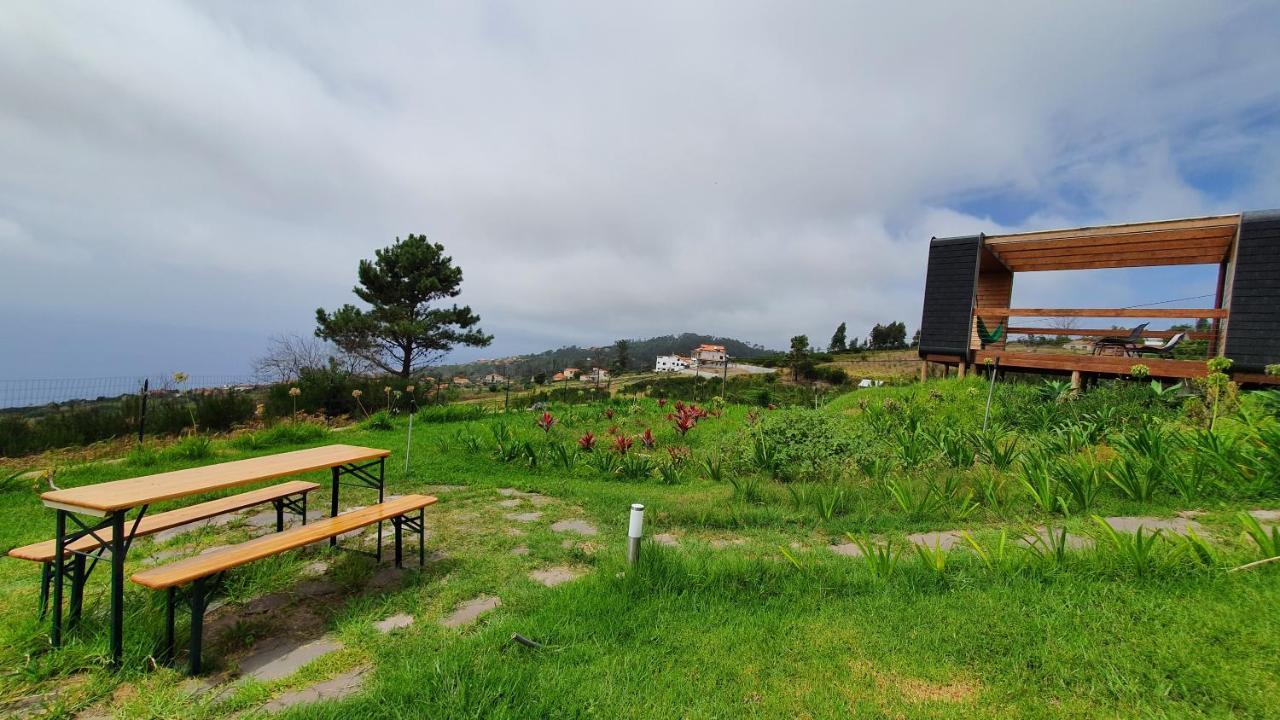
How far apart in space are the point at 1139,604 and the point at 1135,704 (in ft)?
2.75

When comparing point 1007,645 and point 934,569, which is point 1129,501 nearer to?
point 934,569

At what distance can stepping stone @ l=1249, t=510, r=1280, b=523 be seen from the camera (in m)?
Answer: 3.24

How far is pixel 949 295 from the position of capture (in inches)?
424

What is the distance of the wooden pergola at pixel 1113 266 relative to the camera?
804 centimetres

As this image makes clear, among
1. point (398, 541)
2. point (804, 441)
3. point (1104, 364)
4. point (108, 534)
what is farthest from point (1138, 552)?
point (1104, 364)

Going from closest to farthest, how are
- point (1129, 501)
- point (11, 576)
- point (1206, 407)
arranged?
1. point (11, 576)
2. point (1129, 501)
3. point (1206, 407)

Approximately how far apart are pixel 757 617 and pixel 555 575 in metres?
1.38

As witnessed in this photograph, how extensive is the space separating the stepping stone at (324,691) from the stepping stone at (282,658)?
0.66 ft

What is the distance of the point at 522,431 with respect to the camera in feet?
26.4

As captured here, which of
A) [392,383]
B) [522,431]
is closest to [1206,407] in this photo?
[522,431]

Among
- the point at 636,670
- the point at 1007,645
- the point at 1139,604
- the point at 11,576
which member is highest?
the point at 1139,604

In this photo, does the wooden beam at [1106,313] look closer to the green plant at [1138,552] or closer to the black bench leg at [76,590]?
the green plant at [1138,552]

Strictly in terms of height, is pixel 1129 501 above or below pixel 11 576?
above

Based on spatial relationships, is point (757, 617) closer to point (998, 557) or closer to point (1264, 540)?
point (998, 557)
